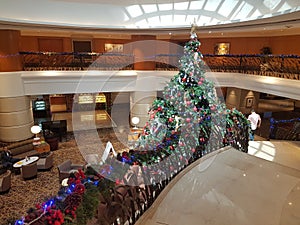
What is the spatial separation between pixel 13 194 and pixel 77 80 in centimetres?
504

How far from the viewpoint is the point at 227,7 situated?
7.11 meters

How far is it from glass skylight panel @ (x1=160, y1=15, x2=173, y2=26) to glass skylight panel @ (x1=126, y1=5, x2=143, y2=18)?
822 millimetres

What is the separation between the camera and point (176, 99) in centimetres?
529

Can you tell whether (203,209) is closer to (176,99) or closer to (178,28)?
(176,99)

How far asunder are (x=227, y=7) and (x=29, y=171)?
7830 millimetres

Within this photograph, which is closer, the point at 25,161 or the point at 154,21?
the point at 25,161

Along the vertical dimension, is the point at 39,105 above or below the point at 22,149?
above

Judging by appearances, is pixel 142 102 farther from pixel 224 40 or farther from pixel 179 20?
pixel 224 40

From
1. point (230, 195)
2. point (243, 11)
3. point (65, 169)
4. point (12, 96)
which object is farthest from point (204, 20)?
point (12, 96)

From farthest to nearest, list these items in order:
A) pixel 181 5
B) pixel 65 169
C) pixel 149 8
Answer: pixel 149 8, pixel 181 5, pixel 65 169

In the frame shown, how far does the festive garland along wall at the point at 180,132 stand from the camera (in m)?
3.13

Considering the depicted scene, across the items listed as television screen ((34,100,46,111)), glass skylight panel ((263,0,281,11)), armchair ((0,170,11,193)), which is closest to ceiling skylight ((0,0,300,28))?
glass skylight panel ((263,0,281,11))

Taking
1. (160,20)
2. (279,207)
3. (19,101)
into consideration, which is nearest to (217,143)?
(279,207)

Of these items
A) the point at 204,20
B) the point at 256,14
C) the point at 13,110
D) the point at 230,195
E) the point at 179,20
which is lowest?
the point at 230,195
